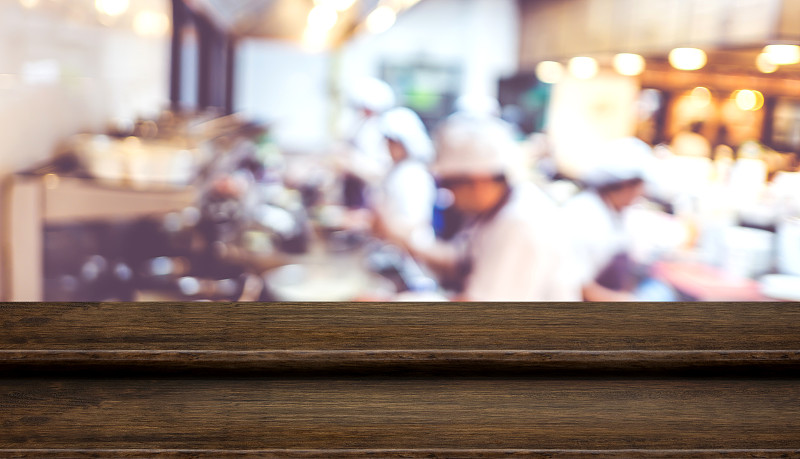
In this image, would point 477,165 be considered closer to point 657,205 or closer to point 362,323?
point 657,205

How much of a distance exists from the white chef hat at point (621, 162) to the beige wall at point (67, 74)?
3.28 ft

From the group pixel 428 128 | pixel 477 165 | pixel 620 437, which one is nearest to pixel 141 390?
pixel 620 437

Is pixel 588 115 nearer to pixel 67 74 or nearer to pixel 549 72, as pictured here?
pixel 549 72

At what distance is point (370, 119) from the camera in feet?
3.97

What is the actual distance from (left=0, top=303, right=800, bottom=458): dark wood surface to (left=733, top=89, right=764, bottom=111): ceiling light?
1.08m

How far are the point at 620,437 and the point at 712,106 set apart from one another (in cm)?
126

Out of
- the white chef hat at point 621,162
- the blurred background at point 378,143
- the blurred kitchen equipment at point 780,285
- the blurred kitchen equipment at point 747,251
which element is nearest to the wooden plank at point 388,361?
the blurred background at point 378,143

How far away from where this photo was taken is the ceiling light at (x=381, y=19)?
→ 3.95ft

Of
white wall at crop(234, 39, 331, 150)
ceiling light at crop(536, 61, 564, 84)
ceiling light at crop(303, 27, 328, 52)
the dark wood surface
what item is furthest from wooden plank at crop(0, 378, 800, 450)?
ceiling light at crop(536, 61, 564, 84)

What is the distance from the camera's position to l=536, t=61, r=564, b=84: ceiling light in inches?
53.2

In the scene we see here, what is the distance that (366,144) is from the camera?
1.28 meters

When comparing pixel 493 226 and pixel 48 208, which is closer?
pixel 48 208

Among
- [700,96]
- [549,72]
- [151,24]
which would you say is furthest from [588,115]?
[151,24]

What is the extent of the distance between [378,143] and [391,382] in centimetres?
94
